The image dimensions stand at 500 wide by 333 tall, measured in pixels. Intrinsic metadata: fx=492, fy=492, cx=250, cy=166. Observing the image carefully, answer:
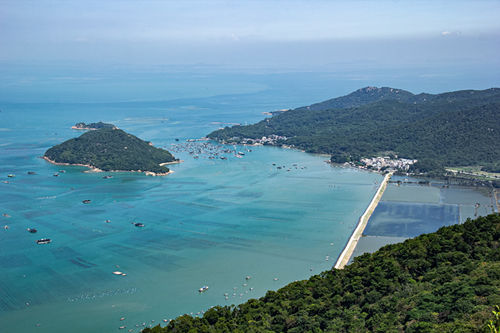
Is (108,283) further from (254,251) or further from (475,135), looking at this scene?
(475,135)

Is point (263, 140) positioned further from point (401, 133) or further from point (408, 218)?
point (408, 218)

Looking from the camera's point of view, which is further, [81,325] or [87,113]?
[87,113]

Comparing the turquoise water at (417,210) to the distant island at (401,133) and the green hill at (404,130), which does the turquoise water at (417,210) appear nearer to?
the distant island at (401,133)

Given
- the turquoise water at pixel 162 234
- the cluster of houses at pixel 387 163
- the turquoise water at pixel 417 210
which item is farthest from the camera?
the cluster of houses at pixel 387 163

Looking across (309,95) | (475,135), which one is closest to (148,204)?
Result: (475,135)

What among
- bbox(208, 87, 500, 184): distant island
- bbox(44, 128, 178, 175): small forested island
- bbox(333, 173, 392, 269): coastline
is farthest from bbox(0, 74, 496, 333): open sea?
bbox(208, 87, 500, 184): distant island

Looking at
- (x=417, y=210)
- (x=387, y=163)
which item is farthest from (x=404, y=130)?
(x=417, y=210)

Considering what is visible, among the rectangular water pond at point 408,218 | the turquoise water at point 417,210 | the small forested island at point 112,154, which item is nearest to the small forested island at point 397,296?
the turquoise water at point 417,210

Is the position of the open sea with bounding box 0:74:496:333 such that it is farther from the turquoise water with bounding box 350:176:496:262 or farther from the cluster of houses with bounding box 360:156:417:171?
the cluster of houses with bounding box 360:156:417:171
